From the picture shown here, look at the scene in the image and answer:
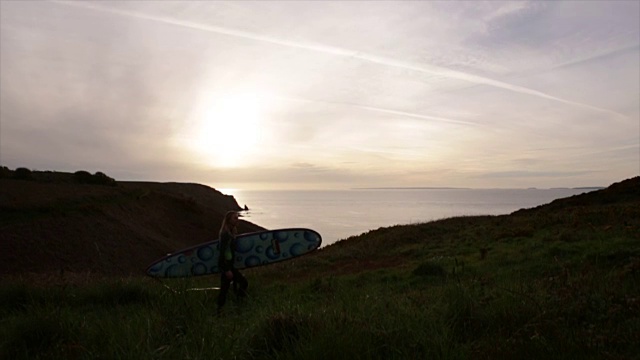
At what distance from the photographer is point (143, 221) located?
1319 inches

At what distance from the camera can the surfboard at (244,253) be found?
1339 centimetres

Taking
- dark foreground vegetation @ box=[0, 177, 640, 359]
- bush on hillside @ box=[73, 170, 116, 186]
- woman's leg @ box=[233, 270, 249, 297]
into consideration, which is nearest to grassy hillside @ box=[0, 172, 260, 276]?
bush on hillside @ box=[73, 170, 116, 186]

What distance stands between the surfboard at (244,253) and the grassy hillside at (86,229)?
6675 millimetres

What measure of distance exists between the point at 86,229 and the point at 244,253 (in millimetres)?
17620

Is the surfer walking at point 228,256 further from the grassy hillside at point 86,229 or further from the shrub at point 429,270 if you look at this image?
the grassy hillside at point 86,229

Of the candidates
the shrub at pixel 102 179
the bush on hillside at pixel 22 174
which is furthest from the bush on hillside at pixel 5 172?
the shrub at pixel 102 179

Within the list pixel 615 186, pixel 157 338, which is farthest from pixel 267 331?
pixel 615 186

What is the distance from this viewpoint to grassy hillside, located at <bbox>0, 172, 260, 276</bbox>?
23.0m

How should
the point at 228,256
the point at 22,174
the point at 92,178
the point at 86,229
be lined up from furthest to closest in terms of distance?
the point at 92,178
the point at 22,174
the point at 86,229
the point at 228,256

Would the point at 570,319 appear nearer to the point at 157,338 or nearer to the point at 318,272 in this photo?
the point at 157,338

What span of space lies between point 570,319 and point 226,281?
6.02 metres

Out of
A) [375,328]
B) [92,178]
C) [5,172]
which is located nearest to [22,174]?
[5,172]

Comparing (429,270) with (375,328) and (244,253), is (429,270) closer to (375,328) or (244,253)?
(244,253)

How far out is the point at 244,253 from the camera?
13.5 meters
